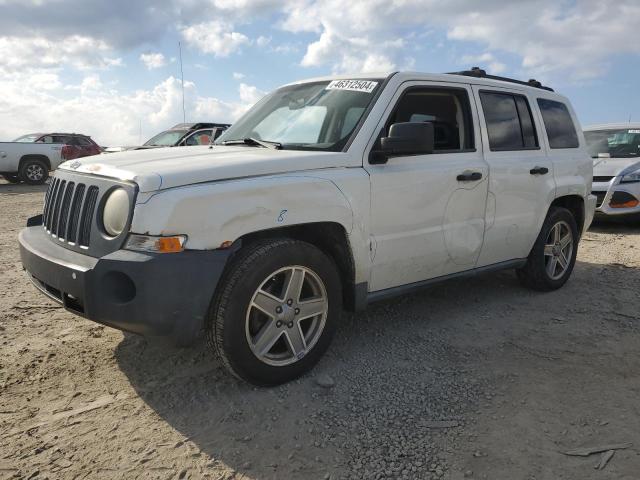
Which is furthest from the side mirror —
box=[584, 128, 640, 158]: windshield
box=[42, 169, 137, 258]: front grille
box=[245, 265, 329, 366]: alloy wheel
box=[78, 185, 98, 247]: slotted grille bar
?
box=[584, 128, 640, 158]: windshield

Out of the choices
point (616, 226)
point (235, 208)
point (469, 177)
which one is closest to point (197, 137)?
point (616, 226)

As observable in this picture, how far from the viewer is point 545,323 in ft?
14.5

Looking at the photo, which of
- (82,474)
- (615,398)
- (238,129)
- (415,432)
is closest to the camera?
(82,474)

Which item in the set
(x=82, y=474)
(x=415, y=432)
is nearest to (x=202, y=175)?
(x=82, y=474)

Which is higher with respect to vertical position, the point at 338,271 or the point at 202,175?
the point at 202,175

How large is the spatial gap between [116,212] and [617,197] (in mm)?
8078

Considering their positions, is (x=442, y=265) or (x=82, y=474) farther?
(x=442, y=265)

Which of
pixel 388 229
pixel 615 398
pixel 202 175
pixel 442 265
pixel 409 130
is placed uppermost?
pixel 409 130

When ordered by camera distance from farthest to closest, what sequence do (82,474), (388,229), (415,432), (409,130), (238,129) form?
1. (238,129)
2. (388,229)
3. (409,130)
4. (415,432)
5. (82,474)

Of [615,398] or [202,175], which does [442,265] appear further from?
[202,175]

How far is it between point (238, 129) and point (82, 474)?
8.87ft

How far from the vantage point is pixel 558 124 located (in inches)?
204

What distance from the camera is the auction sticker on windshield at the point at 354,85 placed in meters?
3.76

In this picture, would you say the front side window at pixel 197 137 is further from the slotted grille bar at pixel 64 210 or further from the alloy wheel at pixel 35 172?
the slotted grille bar at pixel 64 210
